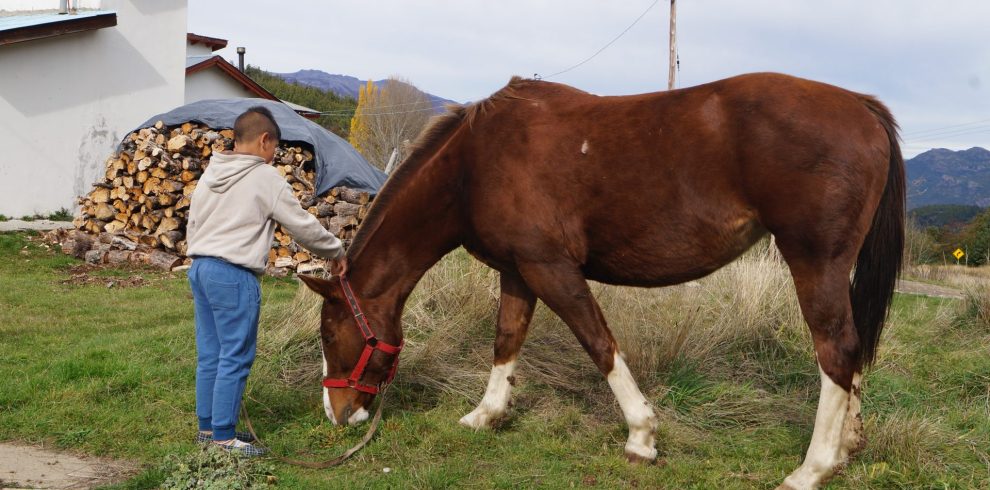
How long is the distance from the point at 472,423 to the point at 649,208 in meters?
1.73

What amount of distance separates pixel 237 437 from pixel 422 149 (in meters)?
1.97

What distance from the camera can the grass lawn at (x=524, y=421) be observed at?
385 cm

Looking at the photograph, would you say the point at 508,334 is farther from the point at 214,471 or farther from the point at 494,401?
the point at 214,471

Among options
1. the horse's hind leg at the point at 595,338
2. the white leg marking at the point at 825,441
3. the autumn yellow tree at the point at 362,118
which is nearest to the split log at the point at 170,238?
the horse's hind leg at the point at 595,338

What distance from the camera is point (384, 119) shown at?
159 ft

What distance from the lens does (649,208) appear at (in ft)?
12.8

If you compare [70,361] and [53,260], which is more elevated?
[70,361]

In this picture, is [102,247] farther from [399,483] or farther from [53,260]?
[399,483]

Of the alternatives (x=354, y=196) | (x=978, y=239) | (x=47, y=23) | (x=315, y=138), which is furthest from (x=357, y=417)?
(x=978, y=239)

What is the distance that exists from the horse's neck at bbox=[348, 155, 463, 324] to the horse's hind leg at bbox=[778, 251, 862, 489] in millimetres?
1878

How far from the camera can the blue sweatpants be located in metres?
3.87

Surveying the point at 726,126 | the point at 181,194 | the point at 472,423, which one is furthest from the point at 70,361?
the point at 181,194

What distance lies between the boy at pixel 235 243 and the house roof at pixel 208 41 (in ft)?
72.8

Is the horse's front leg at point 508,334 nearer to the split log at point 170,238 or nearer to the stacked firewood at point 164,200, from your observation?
the stacked firewood at point 164,200
